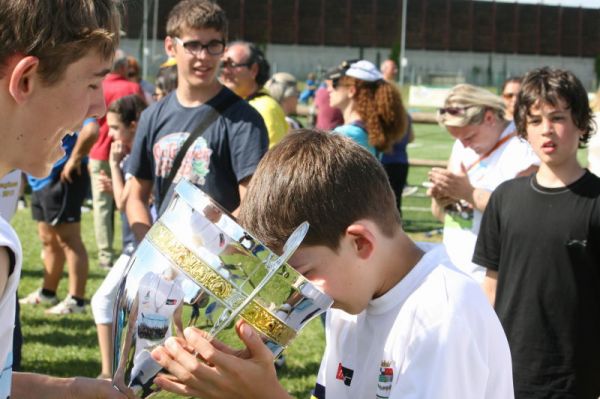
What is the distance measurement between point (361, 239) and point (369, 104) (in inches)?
177

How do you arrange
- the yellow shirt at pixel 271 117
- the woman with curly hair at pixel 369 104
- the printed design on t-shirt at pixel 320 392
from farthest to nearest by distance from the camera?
the woman with curly hair at pixel 369 104, the yellow shirt at pixel 271 117, the printed design on t-shirt at pixel 320 392

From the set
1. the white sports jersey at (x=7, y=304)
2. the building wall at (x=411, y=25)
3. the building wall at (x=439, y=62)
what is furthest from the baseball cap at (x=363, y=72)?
the building wall at (x=411, y=25)

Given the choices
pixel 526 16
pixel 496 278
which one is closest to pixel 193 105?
pixel 496 278

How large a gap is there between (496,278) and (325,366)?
208cm

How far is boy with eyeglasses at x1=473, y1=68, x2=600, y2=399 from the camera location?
3869mm

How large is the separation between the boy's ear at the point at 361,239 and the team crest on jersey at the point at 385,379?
0.83 ft

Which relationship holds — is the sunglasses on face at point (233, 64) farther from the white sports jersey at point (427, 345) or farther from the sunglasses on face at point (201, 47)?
the white sports jersey at point (427, 345)

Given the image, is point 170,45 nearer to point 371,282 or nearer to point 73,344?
point 73,344

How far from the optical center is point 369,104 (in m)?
6.48

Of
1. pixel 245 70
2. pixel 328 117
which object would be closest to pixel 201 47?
pixel 245 70

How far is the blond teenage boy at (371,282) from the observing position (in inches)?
77.9

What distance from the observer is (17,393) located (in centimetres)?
218

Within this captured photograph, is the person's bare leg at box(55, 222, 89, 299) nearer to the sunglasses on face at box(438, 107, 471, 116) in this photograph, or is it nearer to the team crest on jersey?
the sunglasses on face at box(438, 107, 471, 116)

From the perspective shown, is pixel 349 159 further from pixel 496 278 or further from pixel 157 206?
pixel 157 206
